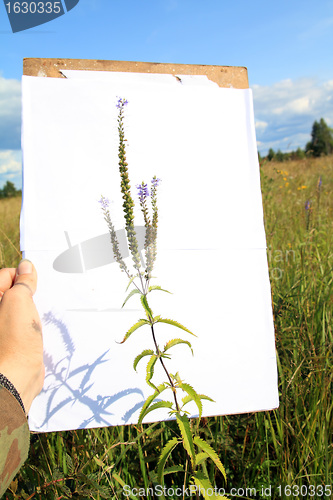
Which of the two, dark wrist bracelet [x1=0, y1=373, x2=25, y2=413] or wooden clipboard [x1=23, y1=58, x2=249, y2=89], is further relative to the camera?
wooden clipboard [x1=23, y1=58, x2=249, y2=89]

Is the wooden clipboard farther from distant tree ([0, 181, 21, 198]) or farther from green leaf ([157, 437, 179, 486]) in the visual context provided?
distant tree ([0, 181, 21, 198])

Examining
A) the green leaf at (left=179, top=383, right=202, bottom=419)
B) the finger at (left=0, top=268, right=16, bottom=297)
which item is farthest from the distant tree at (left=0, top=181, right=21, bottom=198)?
the green leaf at (left=179, top=383, right=202, bottom=419)

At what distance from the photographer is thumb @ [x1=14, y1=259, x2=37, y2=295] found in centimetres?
109

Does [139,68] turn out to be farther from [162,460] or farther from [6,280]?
[162,460]

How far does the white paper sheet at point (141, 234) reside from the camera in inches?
44.5

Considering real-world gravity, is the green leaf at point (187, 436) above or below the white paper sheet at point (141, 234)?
below

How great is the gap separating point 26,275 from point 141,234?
1.23ft

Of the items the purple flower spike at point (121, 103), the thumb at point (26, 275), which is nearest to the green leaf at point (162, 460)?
the thumb at point (26, 275)

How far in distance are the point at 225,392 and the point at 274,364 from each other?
20cm

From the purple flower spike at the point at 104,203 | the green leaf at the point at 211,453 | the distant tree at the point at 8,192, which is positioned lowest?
the green leaf at the point at 211,453

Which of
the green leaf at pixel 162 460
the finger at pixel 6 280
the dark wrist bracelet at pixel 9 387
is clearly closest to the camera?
the green leaf at pixel 162 460

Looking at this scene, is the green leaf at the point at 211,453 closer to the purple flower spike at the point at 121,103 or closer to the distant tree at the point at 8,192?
the purple flower spike at the point at 121,103

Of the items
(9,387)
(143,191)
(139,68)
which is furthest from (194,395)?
(139,68)

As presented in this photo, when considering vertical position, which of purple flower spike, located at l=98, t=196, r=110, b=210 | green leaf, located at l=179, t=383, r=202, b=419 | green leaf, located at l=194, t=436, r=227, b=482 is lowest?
green leaf, located at l=194, t=436, r=227, b=482
